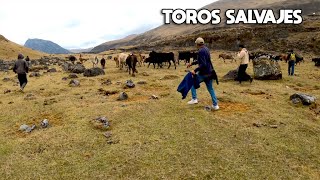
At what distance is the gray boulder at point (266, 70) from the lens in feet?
75.8

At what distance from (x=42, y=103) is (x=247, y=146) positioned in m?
10.7

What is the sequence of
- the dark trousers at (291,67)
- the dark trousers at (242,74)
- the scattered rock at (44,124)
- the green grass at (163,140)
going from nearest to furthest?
the green grass at (163,140) → the scattered rock at (44,124) → the dark trousers at (242,74) → the dark trousers at (291,67)

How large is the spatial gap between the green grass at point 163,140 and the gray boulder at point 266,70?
6430 mm

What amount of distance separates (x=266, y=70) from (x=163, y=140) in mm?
14795

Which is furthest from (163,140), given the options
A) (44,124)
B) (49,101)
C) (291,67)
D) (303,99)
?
(291,67)

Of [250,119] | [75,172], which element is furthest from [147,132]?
[250,119]

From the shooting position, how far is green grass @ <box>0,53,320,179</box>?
8.83 meters

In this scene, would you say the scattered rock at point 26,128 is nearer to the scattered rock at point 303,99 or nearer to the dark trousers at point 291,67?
the scattered rock at point 303,99

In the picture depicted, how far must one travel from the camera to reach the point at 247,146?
33.5 feet

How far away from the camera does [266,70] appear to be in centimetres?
2312

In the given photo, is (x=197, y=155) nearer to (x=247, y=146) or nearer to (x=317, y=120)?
(x=247, y=146)

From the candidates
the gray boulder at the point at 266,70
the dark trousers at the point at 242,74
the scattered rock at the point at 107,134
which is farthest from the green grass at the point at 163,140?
the gray boulder at the point at 266,70

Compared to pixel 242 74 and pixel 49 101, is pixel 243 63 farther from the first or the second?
pixel 49 101

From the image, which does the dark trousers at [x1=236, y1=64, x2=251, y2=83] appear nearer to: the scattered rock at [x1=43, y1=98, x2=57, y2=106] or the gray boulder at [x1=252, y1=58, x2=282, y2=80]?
the gray boulder at [x1=252, y1=58, x2=282, y2=80]
